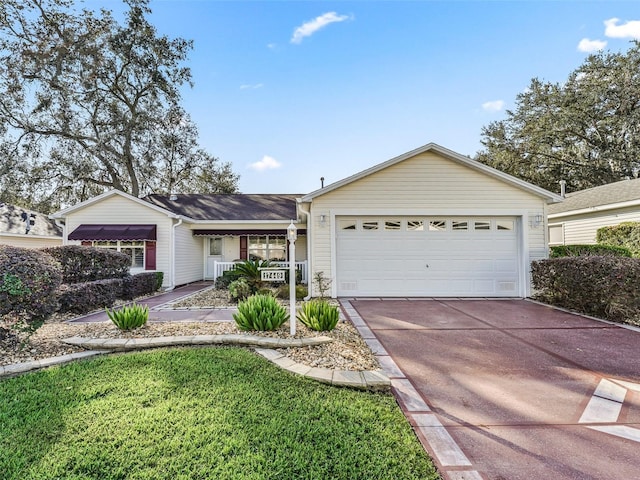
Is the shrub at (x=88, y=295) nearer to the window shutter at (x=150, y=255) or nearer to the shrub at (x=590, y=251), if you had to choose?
the window shutter at (x=150, y=255)

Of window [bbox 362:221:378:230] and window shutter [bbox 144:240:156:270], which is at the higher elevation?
window [bbox 362:221:378:230]

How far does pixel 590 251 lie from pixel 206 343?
45.7ft

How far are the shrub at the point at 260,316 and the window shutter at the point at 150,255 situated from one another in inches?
378

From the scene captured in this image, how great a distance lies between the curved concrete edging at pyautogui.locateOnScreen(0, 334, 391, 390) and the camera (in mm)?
4188

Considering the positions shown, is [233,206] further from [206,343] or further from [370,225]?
[206,343]

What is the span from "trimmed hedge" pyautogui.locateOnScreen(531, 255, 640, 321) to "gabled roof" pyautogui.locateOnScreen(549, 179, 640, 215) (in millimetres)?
7265

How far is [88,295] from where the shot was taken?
330 inches

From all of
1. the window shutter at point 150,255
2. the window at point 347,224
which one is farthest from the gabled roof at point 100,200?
the window at point 347,224

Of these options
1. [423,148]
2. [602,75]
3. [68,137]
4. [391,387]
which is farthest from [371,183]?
[602,75]

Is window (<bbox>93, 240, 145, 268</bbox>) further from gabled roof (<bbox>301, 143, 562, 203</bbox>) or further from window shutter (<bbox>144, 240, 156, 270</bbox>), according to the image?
gabled roof (<bbox>301, 143, 562, 203</bbox>)

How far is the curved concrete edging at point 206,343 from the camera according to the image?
4188 millimetres

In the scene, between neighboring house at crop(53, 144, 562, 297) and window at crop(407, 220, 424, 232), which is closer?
neighboring house at crop(53, 144, 562, 297)

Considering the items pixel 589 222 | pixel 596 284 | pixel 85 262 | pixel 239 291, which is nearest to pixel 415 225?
pixel 596 284

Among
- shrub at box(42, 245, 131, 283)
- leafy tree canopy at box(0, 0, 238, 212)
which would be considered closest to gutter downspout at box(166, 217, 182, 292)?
shrub at box(42, 245, 131, 283)
